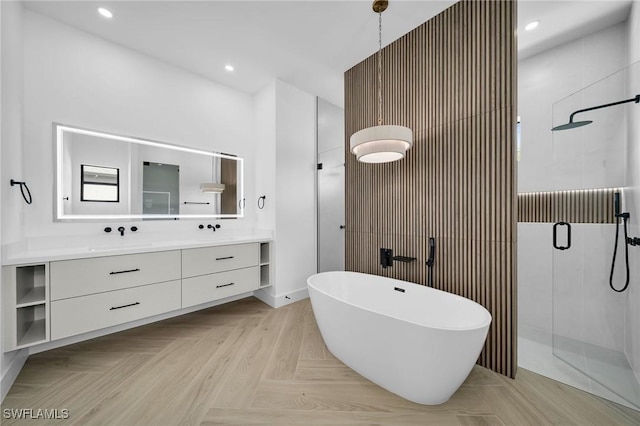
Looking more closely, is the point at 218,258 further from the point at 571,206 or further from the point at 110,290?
the point at 571,206

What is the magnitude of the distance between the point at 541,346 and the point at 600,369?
1.19 feet

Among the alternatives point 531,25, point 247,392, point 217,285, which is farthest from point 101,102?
point 531,25

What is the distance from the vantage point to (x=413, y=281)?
2.23 metres

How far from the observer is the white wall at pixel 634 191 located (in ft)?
4.91

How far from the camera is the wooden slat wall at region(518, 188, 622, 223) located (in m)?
1.75

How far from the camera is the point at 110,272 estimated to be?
187 centimetres

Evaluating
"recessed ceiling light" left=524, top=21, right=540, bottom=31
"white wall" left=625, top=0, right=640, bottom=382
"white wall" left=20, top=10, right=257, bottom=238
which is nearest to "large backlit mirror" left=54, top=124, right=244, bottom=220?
"white wall" left=20, top=10, right=257, bottom=238

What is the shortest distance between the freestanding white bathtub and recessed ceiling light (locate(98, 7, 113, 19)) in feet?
9.44

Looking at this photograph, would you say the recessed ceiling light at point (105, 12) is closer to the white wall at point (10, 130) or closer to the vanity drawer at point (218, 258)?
the white wall at point (10, 130)

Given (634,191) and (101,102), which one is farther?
(101,102)

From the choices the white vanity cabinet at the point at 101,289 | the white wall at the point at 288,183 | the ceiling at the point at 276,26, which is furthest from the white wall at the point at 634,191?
the white vanity cabinet at the point at 101,289

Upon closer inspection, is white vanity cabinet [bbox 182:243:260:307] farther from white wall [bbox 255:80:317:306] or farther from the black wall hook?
the black wall hook

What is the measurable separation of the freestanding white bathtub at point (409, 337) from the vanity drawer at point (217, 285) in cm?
98

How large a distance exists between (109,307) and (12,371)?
1.98ft
